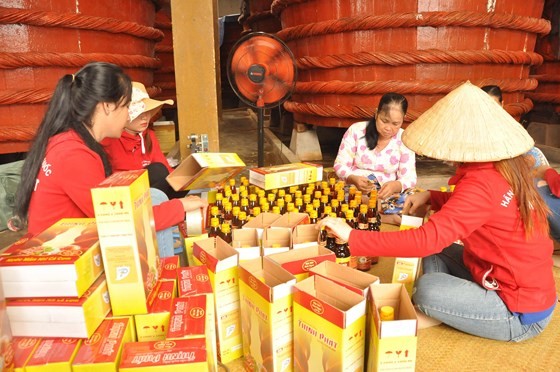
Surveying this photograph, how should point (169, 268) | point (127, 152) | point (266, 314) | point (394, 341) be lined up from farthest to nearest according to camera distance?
point (127, 152) → point (169, 268) → point (266, 314) → point (394, 341)

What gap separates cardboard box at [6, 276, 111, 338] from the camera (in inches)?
47.4

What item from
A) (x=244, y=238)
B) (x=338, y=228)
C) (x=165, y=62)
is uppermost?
(x=165, y=62)

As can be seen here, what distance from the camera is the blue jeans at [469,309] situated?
5.94 feet

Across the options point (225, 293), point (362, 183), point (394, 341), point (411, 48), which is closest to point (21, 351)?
point (225, 293)

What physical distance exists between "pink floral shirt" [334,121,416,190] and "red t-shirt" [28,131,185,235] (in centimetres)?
205

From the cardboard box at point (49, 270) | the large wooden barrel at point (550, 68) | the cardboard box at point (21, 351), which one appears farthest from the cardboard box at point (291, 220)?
the large wooden barrel at point (550, 68)

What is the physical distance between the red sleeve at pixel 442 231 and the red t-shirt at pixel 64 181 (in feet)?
3.29

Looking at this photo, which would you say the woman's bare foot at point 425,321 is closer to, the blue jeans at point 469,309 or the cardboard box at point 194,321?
the blue jeans at point 469,309

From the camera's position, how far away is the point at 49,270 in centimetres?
120

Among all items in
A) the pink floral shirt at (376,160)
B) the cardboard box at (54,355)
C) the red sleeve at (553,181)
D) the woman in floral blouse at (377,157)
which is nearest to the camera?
the cardboard box at (54,355)

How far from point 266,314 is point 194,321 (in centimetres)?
24

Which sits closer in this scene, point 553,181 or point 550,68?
point 553,181

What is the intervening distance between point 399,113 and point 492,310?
1599 mm

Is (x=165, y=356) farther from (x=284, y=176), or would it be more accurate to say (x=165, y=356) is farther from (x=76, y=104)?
(x=284, y=176)
